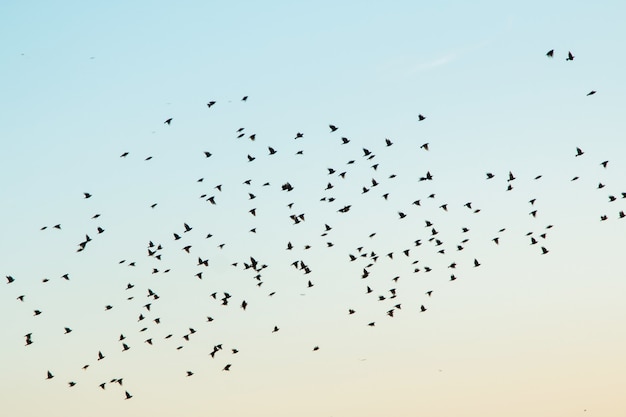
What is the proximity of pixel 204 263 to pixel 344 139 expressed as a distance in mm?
13645

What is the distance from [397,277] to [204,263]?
13.1 m

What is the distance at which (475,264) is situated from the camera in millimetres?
73312

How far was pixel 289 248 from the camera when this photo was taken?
240 feet

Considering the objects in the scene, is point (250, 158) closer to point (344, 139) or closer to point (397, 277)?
point (344, 139)

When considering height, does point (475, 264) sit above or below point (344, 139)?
below

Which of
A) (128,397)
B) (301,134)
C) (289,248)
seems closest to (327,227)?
(289,248)

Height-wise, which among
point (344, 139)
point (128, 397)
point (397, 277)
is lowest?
point (128, 397)

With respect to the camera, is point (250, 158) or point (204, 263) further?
point (204, 263)

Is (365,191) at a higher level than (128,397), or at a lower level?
higher

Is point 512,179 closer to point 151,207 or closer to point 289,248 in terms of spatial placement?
point 289,248

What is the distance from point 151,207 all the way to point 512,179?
2303cm

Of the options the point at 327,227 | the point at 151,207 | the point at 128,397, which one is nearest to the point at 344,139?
the point at 327,227

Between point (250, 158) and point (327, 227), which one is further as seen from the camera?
point (327, 227)

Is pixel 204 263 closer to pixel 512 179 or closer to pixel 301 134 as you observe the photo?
pixel 301 134
